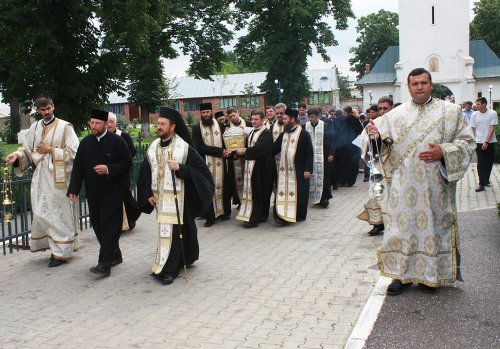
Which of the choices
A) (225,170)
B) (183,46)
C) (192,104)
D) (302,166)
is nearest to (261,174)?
(302,166)

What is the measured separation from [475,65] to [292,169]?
55.3 m

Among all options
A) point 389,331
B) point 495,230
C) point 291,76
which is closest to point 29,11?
point 495,230

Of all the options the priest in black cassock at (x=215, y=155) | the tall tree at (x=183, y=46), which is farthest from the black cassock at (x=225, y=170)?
the tall tree at (x=183, y=46)

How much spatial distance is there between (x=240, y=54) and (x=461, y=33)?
881 inches

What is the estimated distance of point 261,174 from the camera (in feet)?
34.9

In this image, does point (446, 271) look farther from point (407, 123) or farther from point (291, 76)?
point (291, 76)

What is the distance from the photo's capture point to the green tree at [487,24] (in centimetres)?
6500

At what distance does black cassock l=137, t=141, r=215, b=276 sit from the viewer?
7.05 metres

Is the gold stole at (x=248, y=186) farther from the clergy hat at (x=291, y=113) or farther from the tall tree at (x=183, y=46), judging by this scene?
the tall tree at (x=183, y=46)

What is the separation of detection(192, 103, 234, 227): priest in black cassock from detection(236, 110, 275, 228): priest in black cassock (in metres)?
0.47

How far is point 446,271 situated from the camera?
19.2ft

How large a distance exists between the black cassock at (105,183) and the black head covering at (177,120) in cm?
78

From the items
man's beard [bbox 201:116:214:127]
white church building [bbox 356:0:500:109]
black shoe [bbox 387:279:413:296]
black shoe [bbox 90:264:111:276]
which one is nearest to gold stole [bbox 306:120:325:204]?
man's beard [bbox 201:116:214:127]

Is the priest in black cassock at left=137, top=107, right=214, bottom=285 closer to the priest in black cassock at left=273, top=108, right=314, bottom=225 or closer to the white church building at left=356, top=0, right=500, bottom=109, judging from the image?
the priest in black cassock at left=273, top=108, right=314, bottom=225
